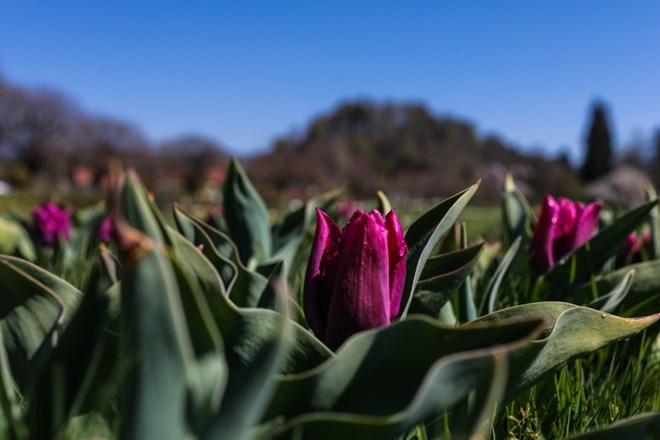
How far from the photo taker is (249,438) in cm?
51

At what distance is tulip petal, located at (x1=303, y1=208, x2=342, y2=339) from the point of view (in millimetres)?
801

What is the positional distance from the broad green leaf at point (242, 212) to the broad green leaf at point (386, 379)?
90 centimetres

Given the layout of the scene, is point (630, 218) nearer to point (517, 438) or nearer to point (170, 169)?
point (517, 438)

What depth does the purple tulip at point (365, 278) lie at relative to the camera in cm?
73

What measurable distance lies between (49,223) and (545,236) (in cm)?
186

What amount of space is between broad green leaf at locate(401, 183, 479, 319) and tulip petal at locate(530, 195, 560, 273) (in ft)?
1.85

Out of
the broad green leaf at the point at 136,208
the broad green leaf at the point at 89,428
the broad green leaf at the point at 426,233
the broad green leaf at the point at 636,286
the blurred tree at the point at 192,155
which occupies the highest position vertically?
the blurred tree at the point at 192,155

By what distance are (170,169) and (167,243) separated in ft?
172

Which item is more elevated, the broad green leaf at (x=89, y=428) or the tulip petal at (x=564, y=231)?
the tulip petal at (x=564, y=231)

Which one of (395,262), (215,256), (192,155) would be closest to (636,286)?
(395,262)

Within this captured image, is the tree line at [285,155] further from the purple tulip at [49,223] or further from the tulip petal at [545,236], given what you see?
the tulip petal at [545,236]

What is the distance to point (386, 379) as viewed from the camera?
1.96ft

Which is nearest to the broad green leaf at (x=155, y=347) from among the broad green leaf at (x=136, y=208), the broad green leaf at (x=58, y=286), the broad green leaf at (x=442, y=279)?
the broad green leaf at (x=136, y=208)

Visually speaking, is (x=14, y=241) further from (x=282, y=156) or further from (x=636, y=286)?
(x=282, y=156)
